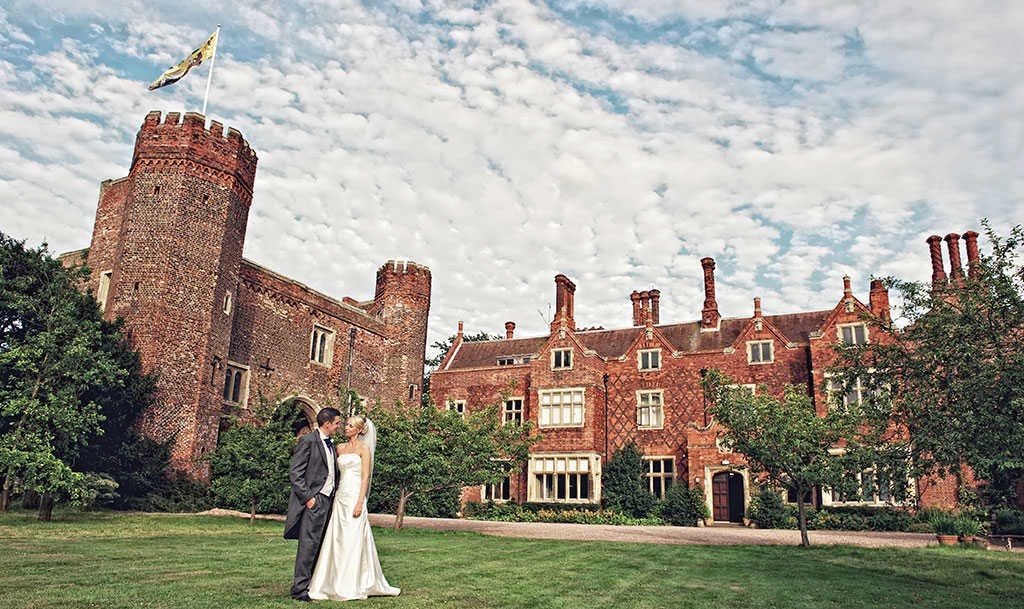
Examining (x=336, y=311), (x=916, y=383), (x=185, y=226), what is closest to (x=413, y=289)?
(x=336, y=311)

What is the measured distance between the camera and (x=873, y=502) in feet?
83.8

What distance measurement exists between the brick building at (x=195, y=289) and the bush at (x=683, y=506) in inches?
525

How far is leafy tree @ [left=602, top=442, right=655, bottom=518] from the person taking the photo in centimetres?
2872

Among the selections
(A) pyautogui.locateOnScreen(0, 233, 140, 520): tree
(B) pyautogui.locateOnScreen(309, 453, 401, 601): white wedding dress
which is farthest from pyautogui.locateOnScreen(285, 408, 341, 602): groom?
(A) pyautogui.locateOnScreen(0, 233, 140, 520): tree

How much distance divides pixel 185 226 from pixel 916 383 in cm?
2318

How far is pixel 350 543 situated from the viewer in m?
7.05

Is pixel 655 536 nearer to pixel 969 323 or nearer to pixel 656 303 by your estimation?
pixel 969 323

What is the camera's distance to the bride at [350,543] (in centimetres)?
686

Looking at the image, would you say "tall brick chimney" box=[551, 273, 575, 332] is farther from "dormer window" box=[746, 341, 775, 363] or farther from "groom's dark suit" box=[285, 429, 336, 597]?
"groom's dark suit" box=[285, 429, 336, 597]

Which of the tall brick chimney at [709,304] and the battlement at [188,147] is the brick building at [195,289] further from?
the tall brick chimney at [709,304]

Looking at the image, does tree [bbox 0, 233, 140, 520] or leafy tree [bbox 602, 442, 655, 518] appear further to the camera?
leafy tree [bbox 602, 442, 655, 518]

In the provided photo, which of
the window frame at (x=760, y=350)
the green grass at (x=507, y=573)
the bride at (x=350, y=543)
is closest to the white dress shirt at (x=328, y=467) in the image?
the bride at (x=350, y=543)

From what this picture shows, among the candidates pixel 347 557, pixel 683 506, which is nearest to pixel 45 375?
pixel 347 557

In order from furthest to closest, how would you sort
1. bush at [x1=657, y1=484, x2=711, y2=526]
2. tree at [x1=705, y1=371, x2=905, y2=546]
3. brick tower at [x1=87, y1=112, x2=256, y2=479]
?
bush at [x1=657, y1=484, x2=711, y2=526]
brick tower at [x1=87, y1=112, x2=256, y2=479]
tree at [x1=705, y1=371, x2=905, y2=546]
